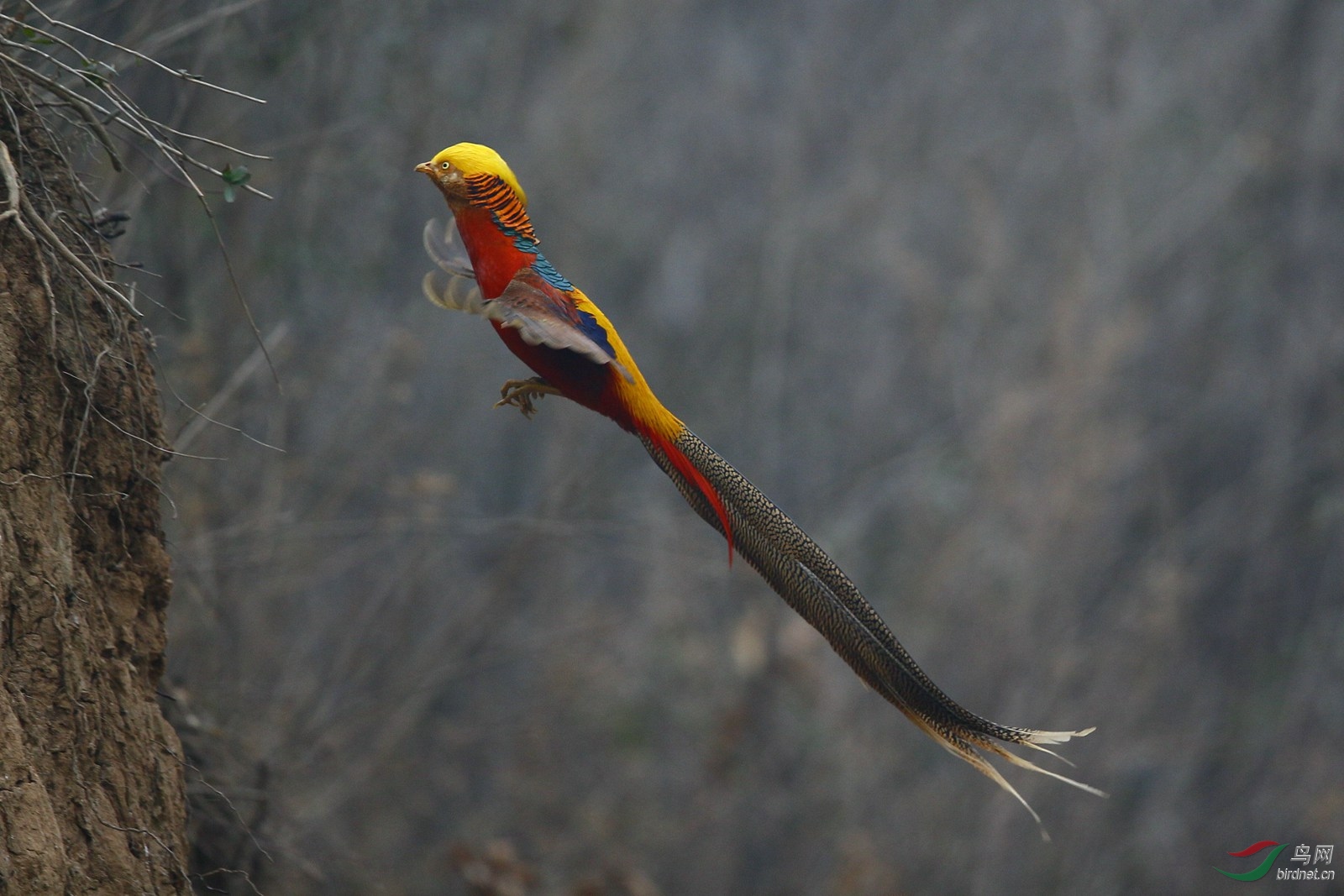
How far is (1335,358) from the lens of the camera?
12828 millimetres

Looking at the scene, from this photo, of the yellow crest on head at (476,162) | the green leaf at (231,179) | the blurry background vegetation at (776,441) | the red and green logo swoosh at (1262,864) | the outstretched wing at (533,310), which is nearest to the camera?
the outstretched wing at (533,310)

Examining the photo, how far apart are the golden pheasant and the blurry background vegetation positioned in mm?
2090

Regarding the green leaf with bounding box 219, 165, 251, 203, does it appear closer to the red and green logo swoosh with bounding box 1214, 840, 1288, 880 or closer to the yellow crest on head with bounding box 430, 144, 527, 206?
the yellow crest on head with bounding box 430, 144, 527, 206

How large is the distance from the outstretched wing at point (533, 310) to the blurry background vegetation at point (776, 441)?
1977 mm

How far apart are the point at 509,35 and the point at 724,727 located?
5.91 metres

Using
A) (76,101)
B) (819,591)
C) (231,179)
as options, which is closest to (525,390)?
(819,591)

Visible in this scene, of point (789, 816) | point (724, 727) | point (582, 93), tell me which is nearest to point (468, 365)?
point (582, 93)

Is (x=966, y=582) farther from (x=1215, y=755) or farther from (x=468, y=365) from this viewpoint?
(x=468, y=365)

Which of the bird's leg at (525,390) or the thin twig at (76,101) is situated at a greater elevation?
the thin twig at (76,101)

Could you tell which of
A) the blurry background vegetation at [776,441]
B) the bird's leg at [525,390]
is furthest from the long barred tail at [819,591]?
the blurry background vegetation at [776,441]

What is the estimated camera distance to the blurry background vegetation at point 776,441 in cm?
700

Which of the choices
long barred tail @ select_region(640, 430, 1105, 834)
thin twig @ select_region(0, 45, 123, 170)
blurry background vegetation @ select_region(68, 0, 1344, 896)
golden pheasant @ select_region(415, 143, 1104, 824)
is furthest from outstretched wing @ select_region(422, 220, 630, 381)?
blurry background vegetation @ select_region(68, 0, 1344, 896)

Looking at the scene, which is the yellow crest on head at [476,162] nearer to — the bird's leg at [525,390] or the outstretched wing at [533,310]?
the outstretched wing at [533,310]

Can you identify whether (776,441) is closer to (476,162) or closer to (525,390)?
(525,390)
